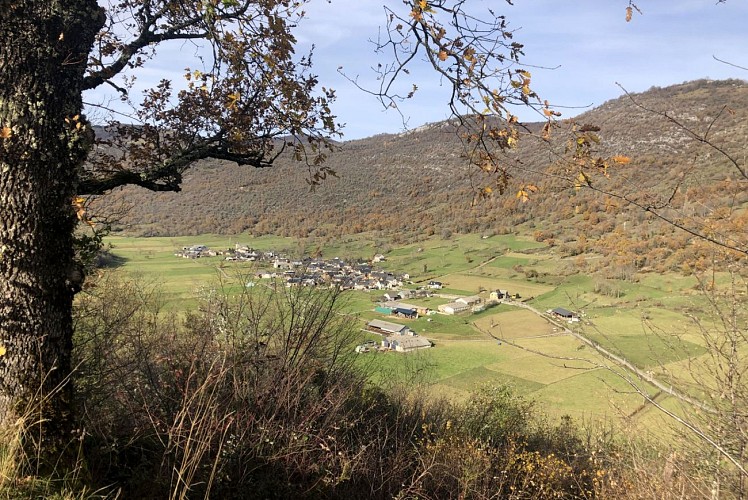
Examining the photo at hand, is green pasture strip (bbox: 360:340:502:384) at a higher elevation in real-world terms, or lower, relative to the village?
lower

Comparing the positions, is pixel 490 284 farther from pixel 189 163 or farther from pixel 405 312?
pixel 189 163

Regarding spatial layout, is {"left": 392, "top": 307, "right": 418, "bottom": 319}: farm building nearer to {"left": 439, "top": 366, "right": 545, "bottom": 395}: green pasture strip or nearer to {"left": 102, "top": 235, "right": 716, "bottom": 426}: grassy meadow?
{"left": 102, "top": 235, "right": 716, "bottom": 426}: grassy meadow

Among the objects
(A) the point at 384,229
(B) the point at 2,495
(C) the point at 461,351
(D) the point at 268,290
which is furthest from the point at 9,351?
(A) the point at 384,229

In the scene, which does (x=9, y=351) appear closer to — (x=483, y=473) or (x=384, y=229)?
(x=483, y=473)

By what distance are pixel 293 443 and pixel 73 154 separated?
3.04m

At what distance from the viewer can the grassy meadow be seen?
5.49 metres

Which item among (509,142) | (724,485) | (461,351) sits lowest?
(461,351)

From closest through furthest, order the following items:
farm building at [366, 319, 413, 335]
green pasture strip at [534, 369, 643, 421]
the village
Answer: the village < green pasture strip at [534, 369, 643, 421] < farm building at [366, 319, 413, 335]

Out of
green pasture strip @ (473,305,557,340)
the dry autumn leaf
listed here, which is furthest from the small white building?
the dry autumn leaf

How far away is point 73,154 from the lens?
310 centimetres

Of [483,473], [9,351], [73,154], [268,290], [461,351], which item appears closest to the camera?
[9,351]

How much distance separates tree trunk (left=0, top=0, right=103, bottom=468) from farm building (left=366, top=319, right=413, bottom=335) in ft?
93.7

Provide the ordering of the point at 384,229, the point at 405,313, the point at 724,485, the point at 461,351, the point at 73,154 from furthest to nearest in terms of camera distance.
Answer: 1. the point at 384,229
2. the point at 405,313
3. the point at 461,351
4. the point at 724,485
5. the point at 73,154

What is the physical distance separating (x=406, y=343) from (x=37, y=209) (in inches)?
1097
